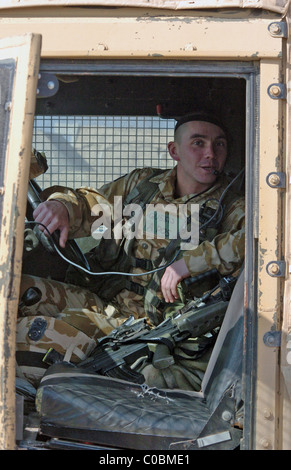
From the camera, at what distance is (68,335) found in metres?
3.05

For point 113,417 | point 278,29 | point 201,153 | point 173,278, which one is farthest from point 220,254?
point 278,29

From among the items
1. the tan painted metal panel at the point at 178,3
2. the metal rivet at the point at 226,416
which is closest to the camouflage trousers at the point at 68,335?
the metal rivet at the point at 226,416

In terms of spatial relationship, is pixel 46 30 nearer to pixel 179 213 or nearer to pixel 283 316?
pixel 283 316

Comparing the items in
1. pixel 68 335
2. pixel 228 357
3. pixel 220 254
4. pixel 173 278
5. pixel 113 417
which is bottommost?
pixel 113 417

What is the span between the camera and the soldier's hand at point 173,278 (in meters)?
3.01

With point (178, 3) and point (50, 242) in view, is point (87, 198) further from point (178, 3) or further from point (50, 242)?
point (178, 3)

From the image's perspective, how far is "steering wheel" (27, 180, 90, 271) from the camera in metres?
3.61

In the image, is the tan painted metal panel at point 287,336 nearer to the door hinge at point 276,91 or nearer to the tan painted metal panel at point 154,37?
the door hinge at point 276,91

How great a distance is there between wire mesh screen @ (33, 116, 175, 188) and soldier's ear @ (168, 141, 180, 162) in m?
0.10

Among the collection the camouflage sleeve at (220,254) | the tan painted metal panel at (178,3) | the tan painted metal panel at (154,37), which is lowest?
the camouflage sleeve at (220,254)

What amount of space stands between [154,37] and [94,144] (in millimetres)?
1609

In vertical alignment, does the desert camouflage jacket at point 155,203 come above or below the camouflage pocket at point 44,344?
above

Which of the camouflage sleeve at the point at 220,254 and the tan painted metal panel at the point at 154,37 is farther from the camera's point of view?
the camouflage sleeve at the point at 220,254
